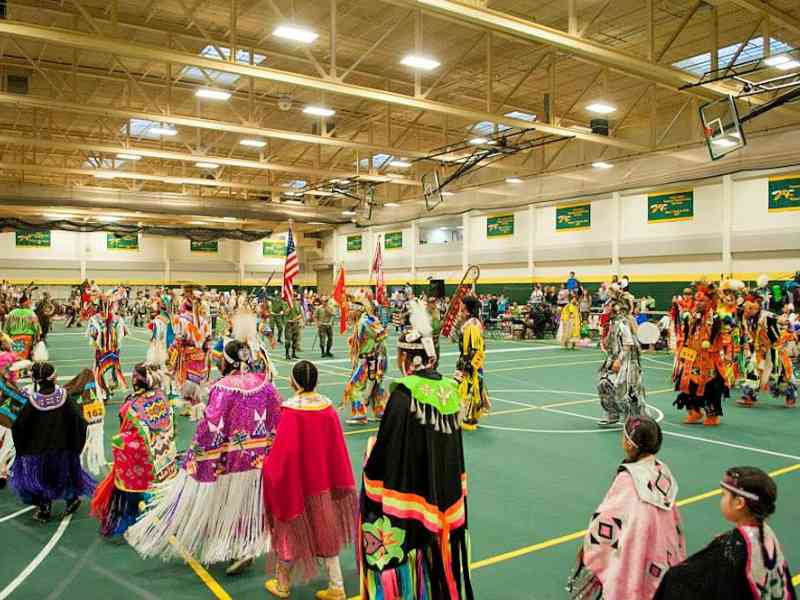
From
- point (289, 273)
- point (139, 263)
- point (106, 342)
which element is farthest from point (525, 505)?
point (139, 263)

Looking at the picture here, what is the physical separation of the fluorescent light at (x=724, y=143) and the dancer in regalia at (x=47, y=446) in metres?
12.9

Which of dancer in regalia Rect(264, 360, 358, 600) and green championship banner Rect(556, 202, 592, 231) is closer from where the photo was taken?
dancer in regalia Rect(264, 360, 358, 600)

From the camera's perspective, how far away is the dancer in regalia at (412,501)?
281 cm

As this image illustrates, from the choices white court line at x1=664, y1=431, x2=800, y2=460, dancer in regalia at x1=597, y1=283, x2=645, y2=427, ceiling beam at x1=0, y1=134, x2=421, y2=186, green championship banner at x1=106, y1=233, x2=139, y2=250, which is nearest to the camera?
white court line at x1=664, y1=431, x2=800, y2=460

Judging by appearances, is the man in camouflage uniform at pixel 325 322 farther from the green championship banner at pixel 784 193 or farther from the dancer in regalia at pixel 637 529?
the green championship banner at pixel 784 193

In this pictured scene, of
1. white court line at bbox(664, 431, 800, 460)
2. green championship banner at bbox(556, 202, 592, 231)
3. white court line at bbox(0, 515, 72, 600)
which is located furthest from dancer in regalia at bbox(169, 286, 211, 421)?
green championship banner at bbox(556, 202, 592, 231)

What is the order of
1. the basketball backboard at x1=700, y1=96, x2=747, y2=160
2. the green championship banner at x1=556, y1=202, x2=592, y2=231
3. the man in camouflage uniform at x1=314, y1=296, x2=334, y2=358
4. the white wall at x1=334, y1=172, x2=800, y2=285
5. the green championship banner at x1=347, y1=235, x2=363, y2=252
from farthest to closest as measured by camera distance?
1. the green championship banner at x1=347, y1=235, x2=363, y2=252
2. the green championship banner at x1=556, y1=202, x2=592, y2=231
3. the white wall at x1=334, y1=172, x2=800, y2=285
4. the man in camouflage uniform at x1=314, y1=296, x2=334, y2=358
5. the basketball backboard at x1=700, y1=96, x2=747, y2=160

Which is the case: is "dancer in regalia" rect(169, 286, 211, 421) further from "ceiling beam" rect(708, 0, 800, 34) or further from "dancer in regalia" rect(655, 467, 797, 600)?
"ceiling beam" rect(708, 0, 800, 34)

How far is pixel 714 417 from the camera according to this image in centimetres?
866

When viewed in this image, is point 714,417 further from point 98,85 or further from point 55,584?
point 98,85

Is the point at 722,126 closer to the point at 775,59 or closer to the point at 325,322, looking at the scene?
the point at 775,59

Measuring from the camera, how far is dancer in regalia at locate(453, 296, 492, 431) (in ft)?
26.3

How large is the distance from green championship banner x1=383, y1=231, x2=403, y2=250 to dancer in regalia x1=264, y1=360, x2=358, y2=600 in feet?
99.3

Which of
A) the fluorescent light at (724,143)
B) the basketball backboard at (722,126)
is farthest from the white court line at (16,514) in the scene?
the fluorescent light at (724,143)
